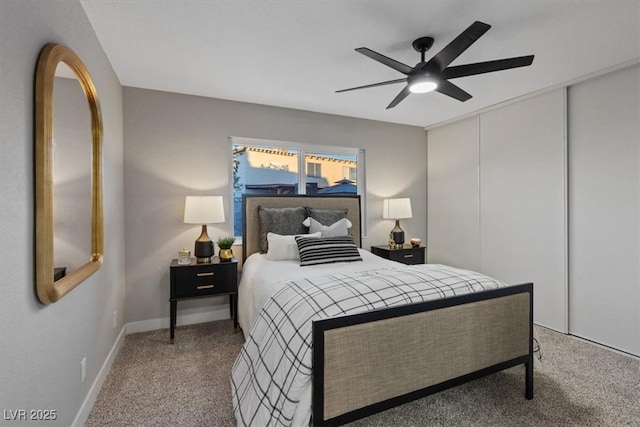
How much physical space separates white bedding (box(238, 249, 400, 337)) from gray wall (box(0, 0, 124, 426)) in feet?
3.61

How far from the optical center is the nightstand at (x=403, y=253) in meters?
4.06

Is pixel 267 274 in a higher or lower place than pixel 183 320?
higher

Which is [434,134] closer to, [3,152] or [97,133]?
[97,133]

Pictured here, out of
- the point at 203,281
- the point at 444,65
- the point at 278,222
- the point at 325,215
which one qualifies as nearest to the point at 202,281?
the point at 203,281

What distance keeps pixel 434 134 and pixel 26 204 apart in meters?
4.74

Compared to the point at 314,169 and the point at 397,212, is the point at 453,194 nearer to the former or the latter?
the point at 397,212

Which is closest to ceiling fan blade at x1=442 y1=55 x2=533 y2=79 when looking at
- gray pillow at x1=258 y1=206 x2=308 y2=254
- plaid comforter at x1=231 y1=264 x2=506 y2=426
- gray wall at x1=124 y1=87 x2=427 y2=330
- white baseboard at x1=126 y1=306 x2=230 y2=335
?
plaid comforter at x1=231 y1=264 x2=506 y2=426

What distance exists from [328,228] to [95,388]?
235 cm

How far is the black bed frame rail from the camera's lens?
1485 millimetres

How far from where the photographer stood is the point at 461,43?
1.76m

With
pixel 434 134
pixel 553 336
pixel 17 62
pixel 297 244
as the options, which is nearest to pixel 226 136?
pixel 297 244

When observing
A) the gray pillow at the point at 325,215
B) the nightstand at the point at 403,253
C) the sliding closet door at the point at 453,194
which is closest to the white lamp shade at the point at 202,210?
the gray pillow at the point at 325,215

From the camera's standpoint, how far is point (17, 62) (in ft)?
3.88

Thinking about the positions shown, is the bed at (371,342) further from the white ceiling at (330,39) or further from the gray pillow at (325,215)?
the white ceiling at (330,39)
